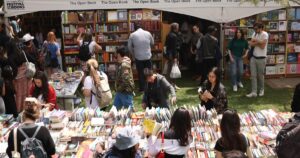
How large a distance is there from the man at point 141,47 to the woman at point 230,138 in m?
6.11

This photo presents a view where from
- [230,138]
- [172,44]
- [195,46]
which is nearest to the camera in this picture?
[230,138]

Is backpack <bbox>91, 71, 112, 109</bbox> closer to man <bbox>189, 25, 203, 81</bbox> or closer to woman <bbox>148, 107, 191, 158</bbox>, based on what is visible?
woman <bbox>148, 107, 191, 158</bbox>

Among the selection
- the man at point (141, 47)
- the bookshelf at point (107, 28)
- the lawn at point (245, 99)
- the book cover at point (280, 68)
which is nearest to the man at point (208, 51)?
the lawn at point (245, 99)

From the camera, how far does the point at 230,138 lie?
15.1 feet

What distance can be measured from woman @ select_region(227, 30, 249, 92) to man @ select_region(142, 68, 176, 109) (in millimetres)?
4213

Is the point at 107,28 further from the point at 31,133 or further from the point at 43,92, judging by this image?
the point at 31,133

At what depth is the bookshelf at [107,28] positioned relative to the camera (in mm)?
11727

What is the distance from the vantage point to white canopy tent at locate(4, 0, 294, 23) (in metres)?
10.4

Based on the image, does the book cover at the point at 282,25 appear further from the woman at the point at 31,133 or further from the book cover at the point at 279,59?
the woman at the point at 31,133

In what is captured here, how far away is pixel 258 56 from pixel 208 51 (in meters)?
1.35

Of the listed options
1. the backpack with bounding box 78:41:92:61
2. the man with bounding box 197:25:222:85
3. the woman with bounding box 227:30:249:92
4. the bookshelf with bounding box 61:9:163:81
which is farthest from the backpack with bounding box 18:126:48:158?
the bookshelf with bounding box 61:9:163:81

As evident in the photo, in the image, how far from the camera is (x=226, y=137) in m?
4.61

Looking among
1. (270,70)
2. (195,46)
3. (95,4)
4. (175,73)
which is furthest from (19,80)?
(270,70)

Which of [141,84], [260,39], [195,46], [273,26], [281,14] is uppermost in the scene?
[281,14]
